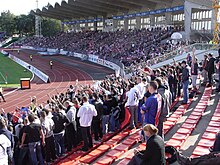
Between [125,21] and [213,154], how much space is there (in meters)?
49.4

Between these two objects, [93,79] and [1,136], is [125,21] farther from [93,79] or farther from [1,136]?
[1,136]

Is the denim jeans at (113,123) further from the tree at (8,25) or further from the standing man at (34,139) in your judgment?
the tree at (8,25)

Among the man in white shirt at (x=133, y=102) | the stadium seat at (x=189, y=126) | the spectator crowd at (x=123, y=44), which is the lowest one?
the stadium seat at (x=189, y=126)

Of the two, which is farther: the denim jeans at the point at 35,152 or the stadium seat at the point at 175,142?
the stadium seat at the point at 175,142

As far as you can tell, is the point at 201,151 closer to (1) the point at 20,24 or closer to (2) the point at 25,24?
(2) the point at 25,24

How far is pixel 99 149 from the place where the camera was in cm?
804

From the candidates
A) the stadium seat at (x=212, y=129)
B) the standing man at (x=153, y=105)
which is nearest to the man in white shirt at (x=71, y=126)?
the standing man at (x=153, y=105)

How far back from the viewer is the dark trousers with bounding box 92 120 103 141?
355 inches

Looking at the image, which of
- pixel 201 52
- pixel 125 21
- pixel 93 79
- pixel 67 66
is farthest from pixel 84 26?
pixel 201 52

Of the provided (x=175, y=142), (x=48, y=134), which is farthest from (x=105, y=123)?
(x=175, y=142)

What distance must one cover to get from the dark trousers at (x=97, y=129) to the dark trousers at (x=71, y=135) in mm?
670

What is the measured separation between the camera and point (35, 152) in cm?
713

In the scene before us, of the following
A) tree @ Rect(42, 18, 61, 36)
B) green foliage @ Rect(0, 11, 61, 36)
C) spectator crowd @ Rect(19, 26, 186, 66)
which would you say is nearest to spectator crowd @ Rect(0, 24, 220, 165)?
spectator crowd @ Rect(19, 26, 186, 66)

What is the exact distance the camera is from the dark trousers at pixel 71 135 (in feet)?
27.8
